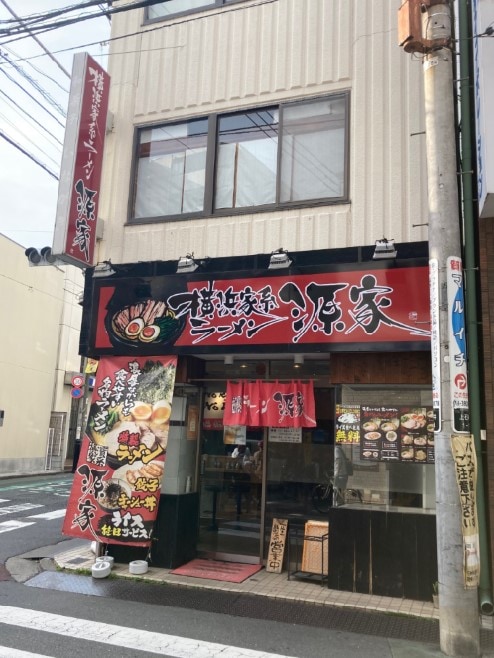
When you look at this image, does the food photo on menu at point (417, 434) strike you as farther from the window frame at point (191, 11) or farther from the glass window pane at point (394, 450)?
the window frame at point (191, 11)

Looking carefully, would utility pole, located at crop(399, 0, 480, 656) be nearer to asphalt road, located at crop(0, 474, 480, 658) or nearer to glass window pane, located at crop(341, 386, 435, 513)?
asphalt road, located at crop(0, 474, 480, 658)

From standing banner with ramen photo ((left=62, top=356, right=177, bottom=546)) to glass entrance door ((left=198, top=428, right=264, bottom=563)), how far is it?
135 cm

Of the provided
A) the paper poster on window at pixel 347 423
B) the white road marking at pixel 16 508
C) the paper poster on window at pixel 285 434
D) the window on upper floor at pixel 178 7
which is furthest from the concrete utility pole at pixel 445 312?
the white road marking at pixel 16 508

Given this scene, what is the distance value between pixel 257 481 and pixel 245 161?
5275mm

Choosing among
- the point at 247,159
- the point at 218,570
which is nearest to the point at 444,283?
the point at 247,159

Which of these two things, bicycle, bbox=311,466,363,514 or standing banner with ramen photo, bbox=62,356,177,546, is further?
bicycle, bbox=311,466,363,514

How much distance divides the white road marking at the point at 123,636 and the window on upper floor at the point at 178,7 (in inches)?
378

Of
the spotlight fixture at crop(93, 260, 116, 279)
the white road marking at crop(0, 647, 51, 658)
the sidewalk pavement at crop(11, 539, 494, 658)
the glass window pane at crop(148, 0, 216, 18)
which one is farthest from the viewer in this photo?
the glass window pane at crop(148, 0, 216, 18)

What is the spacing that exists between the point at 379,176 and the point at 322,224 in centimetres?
105

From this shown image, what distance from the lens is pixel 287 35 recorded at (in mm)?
9125

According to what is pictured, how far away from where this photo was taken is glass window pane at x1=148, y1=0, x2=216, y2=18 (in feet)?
32.9

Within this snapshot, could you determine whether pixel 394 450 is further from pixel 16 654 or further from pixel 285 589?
pixel 16 654

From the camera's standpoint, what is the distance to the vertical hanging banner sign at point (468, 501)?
5.21 m

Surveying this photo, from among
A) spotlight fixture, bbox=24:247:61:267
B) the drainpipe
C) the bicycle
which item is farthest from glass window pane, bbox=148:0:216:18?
the bicycle
